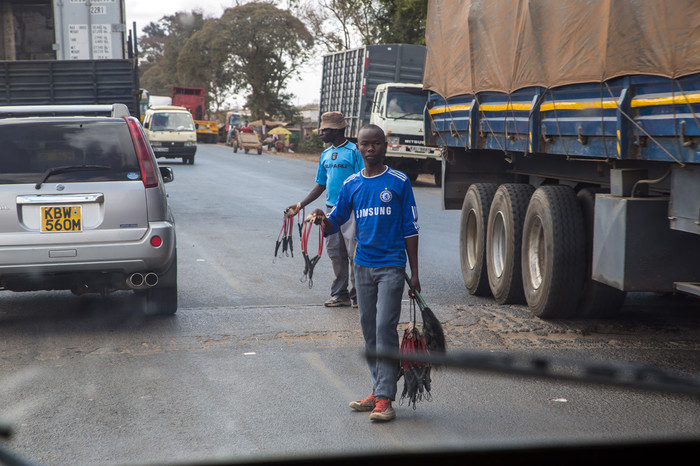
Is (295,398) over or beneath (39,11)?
beneath

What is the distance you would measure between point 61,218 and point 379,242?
9.62 feet

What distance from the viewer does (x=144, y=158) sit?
7098mm

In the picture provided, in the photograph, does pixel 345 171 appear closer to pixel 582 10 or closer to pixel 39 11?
pixel 582 10

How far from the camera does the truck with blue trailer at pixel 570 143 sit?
5629 mm

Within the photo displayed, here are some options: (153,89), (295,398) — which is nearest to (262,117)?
(153,89)

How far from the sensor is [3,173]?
22.4 feet

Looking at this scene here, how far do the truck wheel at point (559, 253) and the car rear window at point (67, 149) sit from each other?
3329mm

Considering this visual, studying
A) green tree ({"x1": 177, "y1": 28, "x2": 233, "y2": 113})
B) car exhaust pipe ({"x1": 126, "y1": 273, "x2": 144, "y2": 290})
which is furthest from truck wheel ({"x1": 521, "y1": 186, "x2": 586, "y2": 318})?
green tree ({"x1": 177, "y1": 28, "x2": 233, "y2": 113})

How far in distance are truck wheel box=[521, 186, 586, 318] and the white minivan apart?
88.3 ft

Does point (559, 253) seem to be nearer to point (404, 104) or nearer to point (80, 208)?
point (80, 208)

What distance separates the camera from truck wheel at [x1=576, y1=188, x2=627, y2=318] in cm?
727

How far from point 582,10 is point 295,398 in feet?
11.7

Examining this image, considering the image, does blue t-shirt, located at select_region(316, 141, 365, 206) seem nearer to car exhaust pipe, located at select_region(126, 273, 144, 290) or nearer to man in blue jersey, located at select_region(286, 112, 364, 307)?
man in blue jersey, located at select_region(286, 112, 364, 307)

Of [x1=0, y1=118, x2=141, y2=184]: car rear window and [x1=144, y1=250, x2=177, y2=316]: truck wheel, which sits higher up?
[x1=0, y1=118, x2=141, y2=184]: car rear window
